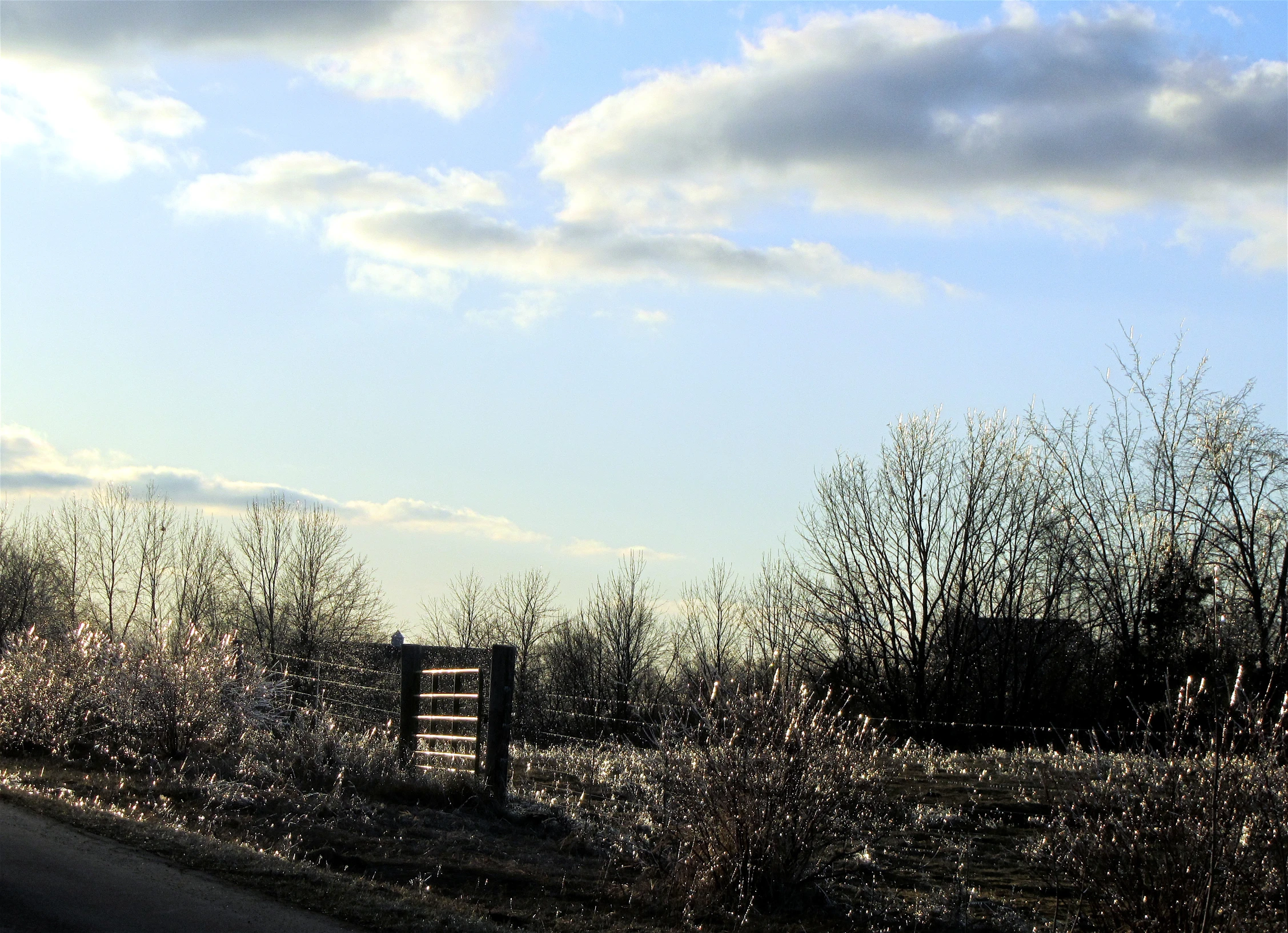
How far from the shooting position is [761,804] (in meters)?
8.91

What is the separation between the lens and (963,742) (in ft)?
114

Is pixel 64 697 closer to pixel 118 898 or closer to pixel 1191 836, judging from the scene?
pixel 118 898

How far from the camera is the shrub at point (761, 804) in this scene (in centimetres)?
889

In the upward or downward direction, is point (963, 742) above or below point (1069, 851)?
below

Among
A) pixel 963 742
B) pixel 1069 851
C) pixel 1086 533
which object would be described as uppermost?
pixel 1086 533

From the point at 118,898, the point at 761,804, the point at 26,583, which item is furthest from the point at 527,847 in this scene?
the point at 26,583

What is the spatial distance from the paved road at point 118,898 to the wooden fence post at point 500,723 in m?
4.35

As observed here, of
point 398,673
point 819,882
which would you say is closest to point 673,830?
point 819,882

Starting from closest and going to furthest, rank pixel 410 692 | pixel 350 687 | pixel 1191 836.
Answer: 1. pixel 1191 836
2. pixel 410 692
3. pixel 350 687

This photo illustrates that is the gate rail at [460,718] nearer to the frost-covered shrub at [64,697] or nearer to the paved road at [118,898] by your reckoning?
the frost-covered shrub at [64,697]

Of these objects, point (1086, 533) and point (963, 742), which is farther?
point (1086, 533)

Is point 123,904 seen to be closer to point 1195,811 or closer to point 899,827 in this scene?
point 1195,811

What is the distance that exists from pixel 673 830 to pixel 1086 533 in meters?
36.0

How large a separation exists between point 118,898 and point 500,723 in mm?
5754
